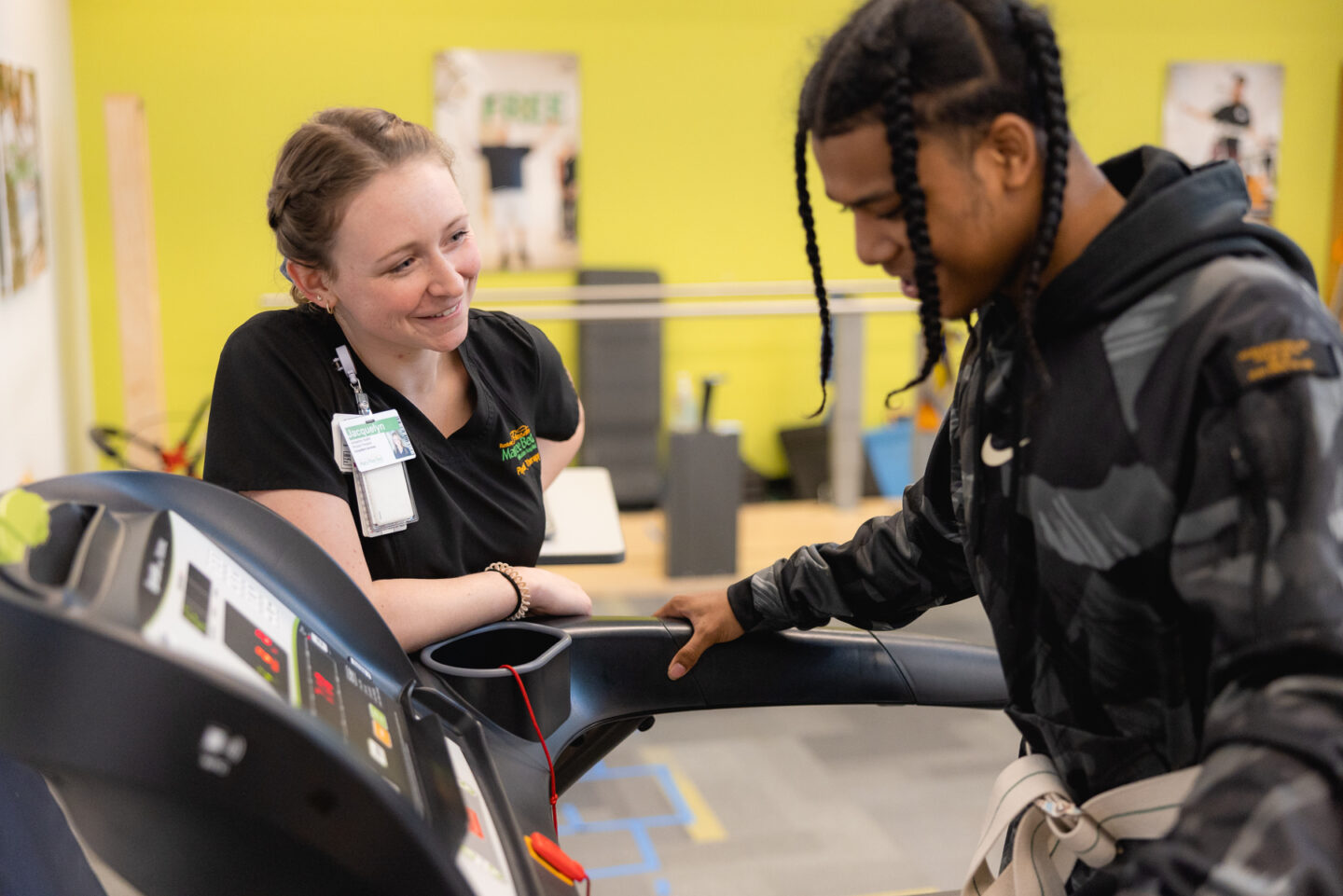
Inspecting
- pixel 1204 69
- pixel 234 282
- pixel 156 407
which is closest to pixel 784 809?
pixel 156 407

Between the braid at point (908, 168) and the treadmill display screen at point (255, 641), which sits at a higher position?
the braid at point (908, 168)

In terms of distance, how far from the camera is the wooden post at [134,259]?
3.90 m

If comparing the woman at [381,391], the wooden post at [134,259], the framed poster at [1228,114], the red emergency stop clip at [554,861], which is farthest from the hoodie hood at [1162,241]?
the framed poster at [1228,114]

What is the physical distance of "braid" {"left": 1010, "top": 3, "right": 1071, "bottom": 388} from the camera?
758mm

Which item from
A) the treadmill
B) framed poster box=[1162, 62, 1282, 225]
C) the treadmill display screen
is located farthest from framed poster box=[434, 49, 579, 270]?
the treadmill display screen

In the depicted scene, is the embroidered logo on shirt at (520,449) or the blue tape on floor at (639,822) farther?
the blue tape on floor at (639,822)

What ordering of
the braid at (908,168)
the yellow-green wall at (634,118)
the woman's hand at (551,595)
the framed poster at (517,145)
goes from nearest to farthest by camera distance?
the braid at (908,168)
the woman's hand at (551,595)
the yellow-green wall at (634,118)
the framed poster at (517,145)

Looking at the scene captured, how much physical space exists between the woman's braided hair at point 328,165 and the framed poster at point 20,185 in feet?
8.41

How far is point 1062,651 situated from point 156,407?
394 cm

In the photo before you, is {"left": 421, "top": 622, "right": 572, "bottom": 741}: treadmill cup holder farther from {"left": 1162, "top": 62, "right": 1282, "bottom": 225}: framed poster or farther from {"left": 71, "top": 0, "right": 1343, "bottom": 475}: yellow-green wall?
{"left": 1162, "top": 62, "right": 1282, "bottom": 225}: framed poster

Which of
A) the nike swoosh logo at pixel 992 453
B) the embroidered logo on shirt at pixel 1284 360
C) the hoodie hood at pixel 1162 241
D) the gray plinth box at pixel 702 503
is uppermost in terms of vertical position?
the hoodie hood at pixel 1162 241

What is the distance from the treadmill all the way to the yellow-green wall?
13.8ft

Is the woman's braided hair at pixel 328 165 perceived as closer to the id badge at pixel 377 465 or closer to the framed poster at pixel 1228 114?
the id badge at pixel 377 465

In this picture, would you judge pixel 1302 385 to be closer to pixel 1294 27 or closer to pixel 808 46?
pixel 808 46
